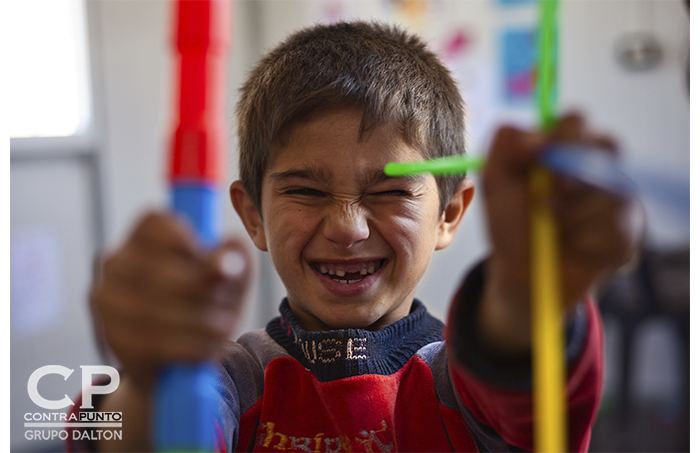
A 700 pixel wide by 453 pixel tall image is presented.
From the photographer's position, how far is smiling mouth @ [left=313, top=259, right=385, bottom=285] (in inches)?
18.6

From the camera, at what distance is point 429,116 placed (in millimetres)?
510

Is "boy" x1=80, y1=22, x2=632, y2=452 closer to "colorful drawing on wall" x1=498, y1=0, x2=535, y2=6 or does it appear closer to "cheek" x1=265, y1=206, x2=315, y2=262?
"cheek" x1=265, y1=206, x2=315, y2=262

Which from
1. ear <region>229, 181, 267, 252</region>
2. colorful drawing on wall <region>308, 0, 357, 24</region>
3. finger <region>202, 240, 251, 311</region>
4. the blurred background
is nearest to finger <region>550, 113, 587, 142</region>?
finger <region>202, 240, 251, 311</region>

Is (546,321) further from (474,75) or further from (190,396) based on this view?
(474,75)

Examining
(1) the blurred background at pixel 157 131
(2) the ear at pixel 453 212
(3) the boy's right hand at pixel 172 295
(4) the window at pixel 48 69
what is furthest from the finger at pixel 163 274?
(4) the window at pixel 48 69

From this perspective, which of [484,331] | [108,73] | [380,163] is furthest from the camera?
[108,73]

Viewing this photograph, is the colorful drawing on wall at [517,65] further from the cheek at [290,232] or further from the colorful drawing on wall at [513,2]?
the cheek at [290,232]

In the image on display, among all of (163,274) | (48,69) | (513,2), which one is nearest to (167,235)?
(163,274)

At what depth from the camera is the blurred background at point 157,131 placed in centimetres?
122

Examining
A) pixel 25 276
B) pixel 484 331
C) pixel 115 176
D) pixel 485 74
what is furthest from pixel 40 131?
pixel 484 331

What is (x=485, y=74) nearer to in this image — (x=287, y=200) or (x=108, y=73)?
(x=108, y=73)

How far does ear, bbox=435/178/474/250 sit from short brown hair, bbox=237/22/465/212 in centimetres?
1

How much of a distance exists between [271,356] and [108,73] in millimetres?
1056

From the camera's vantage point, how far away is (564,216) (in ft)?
0.81
